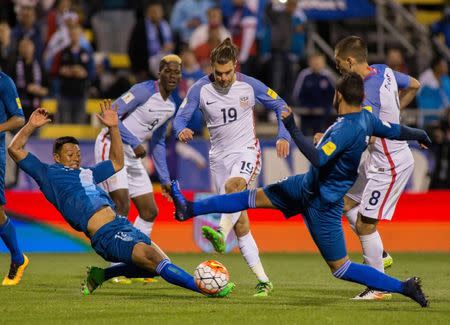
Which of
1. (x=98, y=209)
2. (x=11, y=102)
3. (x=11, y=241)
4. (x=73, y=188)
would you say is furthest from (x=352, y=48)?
(x=11, y=241)

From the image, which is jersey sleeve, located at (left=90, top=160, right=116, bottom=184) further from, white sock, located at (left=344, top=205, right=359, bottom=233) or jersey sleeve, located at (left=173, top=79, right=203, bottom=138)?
white sock, located at (left=344, top=205, right=359, bottom=233)

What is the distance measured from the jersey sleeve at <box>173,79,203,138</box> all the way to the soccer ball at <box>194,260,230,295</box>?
1.89 meters

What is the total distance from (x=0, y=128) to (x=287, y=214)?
3651 millimetres

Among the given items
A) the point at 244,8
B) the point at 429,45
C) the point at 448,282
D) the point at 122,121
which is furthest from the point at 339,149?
the point at 429,45

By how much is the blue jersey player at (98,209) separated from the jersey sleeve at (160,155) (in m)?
1.93

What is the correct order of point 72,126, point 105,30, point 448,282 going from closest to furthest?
point 448,282
point 72,126
point 105,30

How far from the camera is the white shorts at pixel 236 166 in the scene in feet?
37.4

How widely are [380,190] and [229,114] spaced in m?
1.82

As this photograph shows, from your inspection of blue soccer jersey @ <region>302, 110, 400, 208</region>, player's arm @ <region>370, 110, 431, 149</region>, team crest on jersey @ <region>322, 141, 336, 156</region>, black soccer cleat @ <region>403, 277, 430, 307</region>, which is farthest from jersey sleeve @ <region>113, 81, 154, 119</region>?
black soccer cleat @ <region>403, 277, 430, 307</region>

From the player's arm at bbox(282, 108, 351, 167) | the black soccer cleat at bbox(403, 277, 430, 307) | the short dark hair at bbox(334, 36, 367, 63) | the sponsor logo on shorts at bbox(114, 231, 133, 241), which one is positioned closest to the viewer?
the player's arm at bbox(282, 108, 351, 167)

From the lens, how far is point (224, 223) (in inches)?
434

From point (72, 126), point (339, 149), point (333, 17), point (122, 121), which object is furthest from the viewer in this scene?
point (333, 17)

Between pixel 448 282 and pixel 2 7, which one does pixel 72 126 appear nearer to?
pixel 2 7

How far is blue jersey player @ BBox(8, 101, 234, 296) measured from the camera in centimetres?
990
